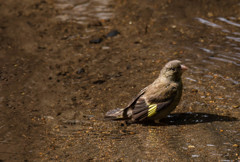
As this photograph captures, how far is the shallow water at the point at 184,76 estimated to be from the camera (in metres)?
5.27

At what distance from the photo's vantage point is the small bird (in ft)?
19.4

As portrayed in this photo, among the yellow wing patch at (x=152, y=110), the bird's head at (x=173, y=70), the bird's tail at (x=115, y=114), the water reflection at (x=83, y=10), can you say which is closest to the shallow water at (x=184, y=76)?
the water reflection at (x=83, y=10)

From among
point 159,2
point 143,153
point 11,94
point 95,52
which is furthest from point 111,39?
point 143,153

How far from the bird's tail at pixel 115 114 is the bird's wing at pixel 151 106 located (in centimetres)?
21

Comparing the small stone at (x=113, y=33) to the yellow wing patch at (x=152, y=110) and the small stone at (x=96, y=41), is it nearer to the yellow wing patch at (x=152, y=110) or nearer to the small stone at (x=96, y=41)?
the small stone at (x=96, y=41)

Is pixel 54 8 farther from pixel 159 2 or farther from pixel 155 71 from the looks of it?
pixel 155 71

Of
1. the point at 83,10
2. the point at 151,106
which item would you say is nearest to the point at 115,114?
the point at 151,106

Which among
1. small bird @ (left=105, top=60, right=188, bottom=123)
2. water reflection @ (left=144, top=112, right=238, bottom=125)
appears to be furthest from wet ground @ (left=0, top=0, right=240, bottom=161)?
small bird @ (left=105, top=60, right=188, bottom=123)

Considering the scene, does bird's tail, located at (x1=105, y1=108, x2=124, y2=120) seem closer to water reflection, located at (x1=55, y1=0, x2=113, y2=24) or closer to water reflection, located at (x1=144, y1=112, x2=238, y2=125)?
water reflection, located at (x1=144, y1=112, x2=238, y2=125)

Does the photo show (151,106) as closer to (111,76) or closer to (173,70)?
(173,70)

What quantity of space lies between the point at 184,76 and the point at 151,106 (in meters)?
1.67

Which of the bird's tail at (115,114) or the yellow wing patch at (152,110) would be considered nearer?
the yellow wing patch at (152,110)

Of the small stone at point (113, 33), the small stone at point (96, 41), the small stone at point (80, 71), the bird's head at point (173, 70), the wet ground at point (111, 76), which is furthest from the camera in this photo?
the small stone at point (113, 33)

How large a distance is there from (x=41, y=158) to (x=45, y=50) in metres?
3.82
